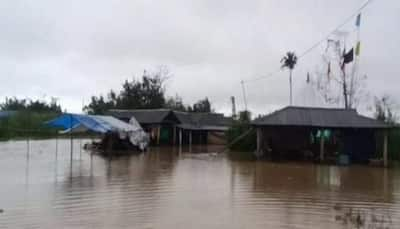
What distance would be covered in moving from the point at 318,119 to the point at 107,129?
10.8 m

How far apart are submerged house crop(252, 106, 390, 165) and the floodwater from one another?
5465 millimetres

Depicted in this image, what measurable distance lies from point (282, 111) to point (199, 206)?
48.0 feet

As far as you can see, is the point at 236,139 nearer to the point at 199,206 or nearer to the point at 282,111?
the point at 282,111

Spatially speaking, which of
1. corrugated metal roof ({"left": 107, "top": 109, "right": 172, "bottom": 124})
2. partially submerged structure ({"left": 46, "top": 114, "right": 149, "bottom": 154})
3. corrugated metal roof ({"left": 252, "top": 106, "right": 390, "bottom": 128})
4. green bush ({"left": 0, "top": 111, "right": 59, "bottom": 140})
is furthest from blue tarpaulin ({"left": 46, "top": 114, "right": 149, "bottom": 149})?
green bush ({"left": 0, "top": 111, "right": 59, "bottom": 140})

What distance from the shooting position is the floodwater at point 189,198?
7.51 m

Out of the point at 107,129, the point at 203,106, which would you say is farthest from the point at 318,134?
the point at 203,106

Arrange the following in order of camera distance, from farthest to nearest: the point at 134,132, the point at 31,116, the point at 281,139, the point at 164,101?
the point at 164,101, the point at 31,116, the point at 134,132, the point at 281,139

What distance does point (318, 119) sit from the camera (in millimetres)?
22141

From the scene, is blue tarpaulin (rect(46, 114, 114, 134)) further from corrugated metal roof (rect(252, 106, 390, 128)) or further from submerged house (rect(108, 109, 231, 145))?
submerged house (rect(108, 109, 231, 145))

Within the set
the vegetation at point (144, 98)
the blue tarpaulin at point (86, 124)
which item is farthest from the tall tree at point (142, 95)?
the blue tarpaulin at point (86, 124)

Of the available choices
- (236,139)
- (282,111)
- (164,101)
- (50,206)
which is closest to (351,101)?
(236,139)

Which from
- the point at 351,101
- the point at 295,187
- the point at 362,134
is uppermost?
the point at 351,101

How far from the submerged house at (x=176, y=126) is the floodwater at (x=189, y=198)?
62.9 ft

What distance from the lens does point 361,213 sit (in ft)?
28.6
